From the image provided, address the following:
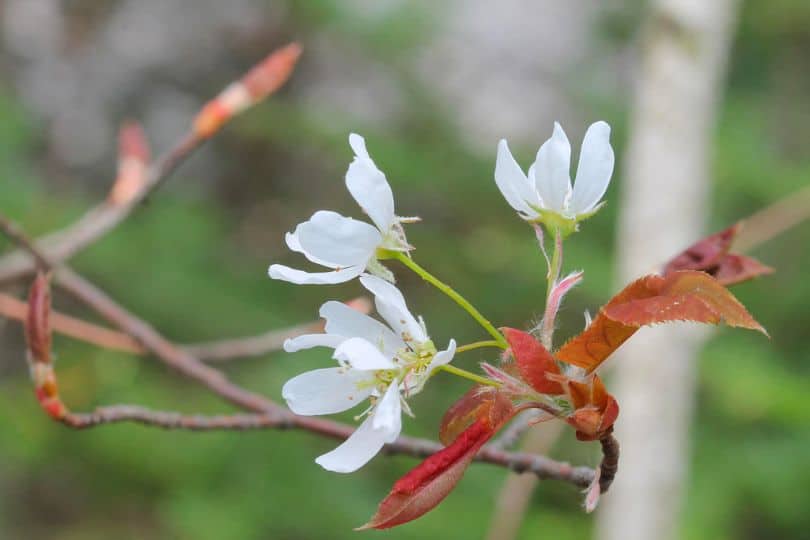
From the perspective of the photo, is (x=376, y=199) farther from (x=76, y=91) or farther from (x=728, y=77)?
(x=76, y=91)

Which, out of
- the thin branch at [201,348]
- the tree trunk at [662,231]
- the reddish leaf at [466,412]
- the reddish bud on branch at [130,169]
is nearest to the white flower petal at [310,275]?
the reddish leaf at [466,412]

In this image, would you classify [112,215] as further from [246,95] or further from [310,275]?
[310,275]

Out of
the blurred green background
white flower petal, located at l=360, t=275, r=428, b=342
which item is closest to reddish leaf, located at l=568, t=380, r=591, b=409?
white flower petal, located at l=360, t=275, r=428, b=342

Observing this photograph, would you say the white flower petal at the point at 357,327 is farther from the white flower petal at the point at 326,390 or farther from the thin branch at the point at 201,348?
the thin branch at the point at 201,348

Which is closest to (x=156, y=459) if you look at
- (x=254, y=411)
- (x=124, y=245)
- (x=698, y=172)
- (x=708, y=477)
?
(x=124, y=245)

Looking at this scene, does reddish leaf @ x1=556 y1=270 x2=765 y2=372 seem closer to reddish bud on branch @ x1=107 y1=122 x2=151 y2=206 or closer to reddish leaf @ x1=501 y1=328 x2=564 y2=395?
reddish leaf @ x1=501 y1=328 x2=564 y2=395

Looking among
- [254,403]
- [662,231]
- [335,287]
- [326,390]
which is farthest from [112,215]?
[335,287]

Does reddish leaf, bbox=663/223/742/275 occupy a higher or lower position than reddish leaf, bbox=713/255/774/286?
higher
